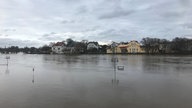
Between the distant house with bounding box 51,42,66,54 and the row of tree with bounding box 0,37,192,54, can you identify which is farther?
the distant house with bounding box 51,42,66,54

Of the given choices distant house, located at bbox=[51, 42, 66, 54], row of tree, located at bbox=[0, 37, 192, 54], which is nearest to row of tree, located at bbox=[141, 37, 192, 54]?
row of tree, located at bbox=[0, 37, 192, 54]

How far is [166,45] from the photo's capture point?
113m

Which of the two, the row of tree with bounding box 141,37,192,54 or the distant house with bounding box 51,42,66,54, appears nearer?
the row of tree with bounding box 141,37,192,54

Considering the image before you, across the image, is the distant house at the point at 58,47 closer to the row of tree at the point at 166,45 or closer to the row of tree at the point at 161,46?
the row of tree at the point at 161,46

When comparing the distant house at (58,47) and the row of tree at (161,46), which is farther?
the distant house at (58,47)

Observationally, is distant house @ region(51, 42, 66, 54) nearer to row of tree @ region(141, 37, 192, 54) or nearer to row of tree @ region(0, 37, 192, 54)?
row of tree @ region(0, 37, 192, 54)

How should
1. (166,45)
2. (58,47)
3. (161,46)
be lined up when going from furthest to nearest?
1. (58,47)
2. (161,46)
3. (166,45)

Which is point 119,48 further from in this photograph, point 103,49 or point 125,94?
point 125,94

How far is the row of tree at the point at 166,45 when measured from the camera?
10600 centimetres

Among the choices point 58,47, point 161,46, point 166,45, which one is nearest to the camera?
point 166,45

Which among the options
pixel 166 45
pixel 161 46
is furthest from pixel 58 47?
pixel 166 45

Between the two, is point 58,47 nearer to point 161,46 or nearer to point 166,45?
point 161,46

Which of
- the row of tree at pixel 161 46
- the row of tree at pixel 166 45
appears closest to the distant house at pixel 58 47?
the row of tree at pixel 161 46

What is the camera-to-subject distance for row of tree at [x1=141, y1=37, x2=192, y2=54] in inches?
4173
